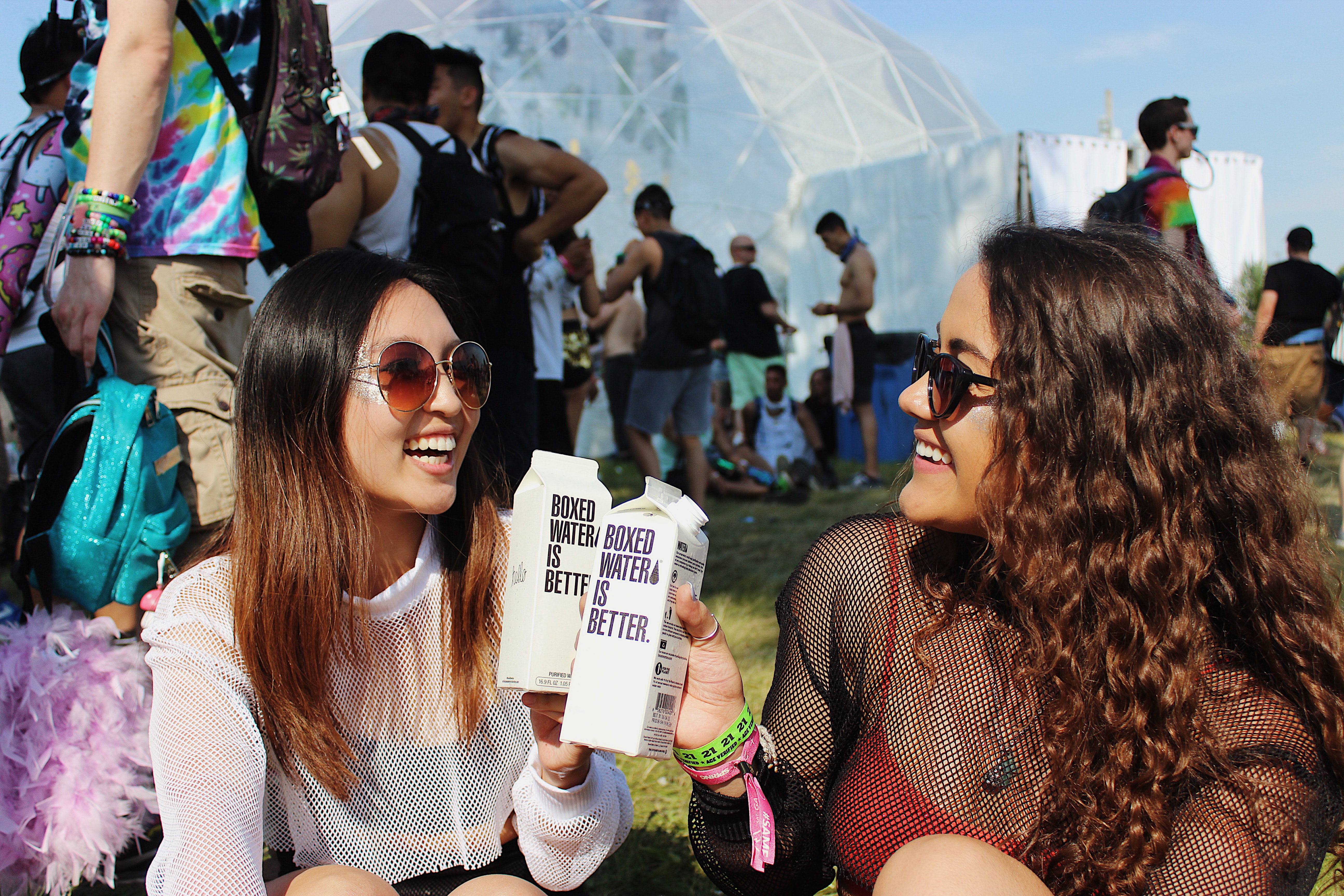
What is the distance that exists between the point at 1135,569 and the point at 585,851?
984 mm

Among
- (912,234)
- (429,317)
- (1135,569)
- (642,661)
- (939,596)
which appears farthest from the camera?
(912,234)

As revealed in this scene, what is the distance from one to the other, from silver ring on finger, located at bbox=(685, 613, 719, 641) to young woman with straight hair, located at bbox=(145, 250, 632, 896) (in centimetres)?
22

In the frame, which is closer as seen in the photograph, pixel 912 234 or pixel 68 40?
pixel 68 40

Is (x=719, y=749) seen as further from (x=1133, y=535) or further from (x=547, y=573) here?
(x=1133, y=535)

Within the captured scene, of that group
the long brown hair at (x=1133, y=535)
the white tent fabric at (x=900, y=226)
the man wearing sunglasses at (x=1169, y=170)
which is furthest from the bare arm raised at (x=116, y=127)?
the white tent fabric at (x=900, y=226)

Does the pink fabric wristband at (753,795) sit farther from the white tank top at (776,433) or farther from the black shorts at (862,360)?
the white tank top at (776,433)

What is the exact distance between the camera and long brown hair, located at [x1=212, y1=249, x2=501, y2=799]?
4.92ft

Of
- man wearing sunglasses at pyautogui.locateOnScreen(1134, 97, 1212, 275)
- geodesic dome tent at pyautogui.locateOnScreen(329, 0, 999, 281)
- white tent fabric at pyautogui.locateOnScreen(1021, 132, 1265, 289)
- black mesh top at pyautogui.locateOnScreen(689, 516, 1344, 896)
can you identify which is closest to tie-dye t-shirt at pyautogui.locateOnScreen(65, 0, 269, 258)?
black mesh top at pyautogui.locateOnScreen(689, 516, 1344, 896)

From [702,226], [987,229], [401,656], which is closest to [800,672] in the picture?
[401,656]

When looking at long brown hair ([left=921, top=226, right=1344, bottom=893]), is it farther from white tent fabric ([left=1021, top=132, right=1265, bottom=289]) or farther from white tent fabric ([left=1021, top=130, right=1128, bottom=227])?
white tent fabric ([left=1021, top=130, right=1128, bottom=227])

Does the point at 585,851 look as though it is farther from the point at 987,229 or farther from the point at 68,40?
the point at 68,40

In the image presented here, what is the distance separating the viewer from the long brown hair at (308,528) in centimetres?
150

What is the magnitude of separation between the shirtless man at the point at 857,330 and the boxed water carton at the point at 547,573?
7.21 meters

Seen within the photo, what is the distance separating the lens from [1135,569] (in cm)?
139
